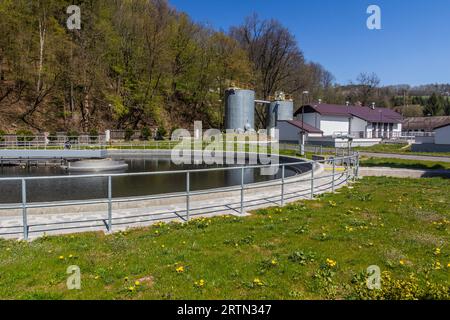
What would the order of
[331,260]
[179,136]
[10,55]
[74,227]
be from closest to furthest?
Result: [331,260] < [74,227] < [10,55] < [179,136]

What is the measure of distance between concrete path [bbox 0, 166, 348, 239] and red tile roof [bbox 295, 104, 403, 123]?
4124 cm

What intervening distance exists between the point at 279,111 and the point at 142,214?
153 ft

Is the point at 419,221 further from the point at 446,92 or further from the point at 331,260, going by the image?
the point at 446,92

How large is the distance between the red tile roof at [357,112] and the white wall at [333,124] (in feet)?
2.47

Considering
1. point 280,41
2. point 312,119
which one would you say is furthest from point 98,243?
point 280,41

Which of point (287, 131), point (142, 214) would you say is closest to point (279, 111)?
point (287, 131)

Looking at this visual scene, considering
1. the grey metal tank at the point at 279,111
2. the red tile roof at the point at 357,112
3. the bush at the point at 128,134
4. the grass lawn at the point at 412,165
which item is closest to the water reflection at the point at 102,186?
the grass lawn at the point at 412,165

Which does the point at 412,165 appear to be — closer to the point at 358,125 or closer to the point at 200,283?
the point at 200,283

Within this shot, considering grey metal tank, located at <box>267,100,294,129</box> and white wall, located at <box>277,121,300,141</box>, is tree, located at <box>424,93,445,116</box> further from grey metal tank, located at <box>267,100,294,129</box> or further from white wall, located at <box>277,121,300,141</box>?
white wall, located at <box>277,121,300,141</box>

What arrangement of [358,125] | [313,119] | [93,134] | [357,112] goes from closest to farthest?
[93,134]
[313,119]
[358,125]
[357,112]

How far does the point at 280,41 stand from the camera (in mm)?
61250

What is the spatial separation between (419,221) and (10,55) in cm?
4156

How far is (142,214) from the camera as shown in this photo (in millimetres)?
8367

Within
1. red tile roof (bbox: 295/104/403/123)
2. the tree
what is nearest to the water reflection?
red tile roof (bbox: 295/104/403/123)
